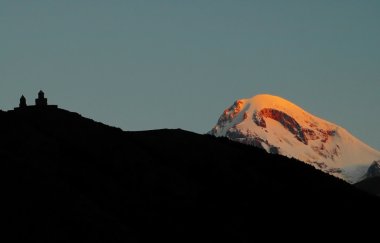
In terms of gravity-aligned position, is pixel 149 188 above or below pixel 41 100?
below

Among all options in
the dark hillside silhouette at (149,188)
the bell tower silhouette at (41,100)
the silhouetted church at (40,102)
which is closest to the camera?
the dark hillside silhouette at (149,188)

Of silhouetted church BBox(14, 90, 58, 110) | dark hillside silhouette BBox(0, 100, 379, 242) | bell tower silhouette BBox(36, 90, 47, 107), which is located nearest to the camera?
dark hillside silhouette BBox(0, 100, 379, 242)

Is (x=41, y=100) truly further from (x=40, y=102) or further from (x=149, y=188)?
(x=149, y=188)

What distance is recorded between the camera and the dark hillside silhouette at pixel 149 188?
243ft

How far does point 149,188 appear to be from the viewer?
288ft

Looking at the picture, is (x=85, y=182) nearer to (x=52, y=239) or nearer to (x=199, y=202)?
(x=199, y=202)

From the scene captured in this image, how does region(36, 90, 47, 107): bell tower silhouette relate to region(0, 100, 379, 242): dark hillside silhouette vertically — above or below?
above

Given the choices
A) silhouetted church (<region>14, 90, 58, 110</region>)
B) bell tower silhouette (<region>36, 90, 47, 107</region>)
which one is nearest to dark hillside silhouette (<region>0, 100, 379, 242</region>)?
silhouetted church (<region>14, 90, 58, 110</region>)

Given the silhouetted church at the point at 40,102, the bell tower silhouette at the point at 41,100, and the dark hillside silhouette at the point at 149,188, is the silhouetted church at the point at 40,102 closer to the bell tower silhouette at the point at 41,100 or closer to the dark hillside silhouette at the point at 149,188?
the bell tower silhouette at the point at 41,100

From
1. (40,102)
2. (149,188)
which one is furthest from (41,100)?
(149,188)

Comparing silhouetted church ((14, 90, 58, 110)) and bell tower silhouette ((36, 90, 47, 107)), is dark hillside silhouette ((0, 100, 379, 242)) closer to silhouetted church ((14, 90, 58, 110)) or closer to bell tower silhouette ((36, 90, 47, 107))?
silhouetted church ((14, 90, 58, 110))

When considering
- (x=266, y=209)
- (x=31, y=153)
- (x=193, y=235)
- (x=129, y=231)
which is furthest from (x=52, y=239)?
(x=266, y=209)

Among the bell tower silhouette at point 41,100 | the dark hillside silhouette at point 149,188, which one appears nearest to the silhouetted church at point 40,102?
the bell tower silhouette at point 41,100

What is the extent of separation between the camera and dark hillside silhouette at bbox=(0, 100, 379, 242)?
74.1 meters
